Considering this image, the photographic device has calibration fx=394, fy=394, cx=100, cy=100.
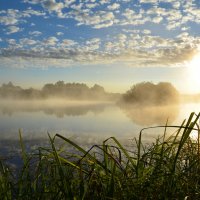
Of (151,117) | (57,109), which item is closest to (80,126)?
(151,117)

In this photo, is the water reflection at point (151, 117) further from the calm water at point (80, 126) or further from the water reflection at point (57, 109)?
the water reflection at point (57, 109)

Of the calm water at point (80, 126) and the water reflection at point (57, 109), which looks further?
the water reflection at point (57, 109)

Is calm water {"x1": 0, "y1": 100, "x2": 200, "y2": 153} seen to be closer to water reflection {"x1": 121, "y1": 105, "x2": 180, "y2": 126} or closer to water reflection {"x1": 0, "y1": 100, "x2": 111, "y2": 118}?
water reflection {"x1": 121, "y1": 105, "x2": 180, "y2": 126}

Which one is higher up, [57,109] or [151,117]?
[151,117]

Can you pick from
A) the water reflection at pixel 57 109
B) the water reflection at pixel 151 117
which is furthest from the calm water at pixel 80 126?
the water reflection at pixel 57 109

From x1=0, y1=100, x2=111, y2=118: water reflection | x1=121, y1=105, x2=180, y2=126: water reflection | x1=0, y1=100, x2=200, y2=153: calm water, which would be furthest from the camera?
x1=0, y1=100, x2=111, y2=118: water reflection

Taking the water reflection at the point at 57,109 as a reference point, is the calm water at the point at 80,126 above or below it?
above

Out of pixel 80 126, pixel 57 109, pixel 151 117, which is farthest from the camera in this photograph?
pixel 57 109

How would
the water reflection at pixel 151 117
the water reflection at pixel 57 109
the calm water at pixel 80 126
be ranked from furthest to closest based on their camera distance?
1. the water reflection at pixel 57 109
2. the water reflection at pixel 151 117
3. the calm water at pixel 80 126

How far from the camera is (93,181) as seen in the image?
7.55 feet

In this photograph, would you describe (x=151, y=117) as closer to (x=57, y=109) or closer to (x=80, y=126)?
(x=80, y=126)

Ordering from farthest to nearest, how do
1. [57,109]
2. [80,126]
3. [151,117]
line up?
[57,109], [151,117], [80,126]

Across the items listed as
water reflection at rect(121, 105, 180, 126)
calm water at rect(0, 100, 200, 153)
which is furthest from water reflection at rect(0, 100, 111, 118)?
water reflection at rect(121, 105, 180, 126)

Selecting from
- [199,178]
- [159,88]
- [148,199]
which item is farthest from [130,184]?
[159,88]
